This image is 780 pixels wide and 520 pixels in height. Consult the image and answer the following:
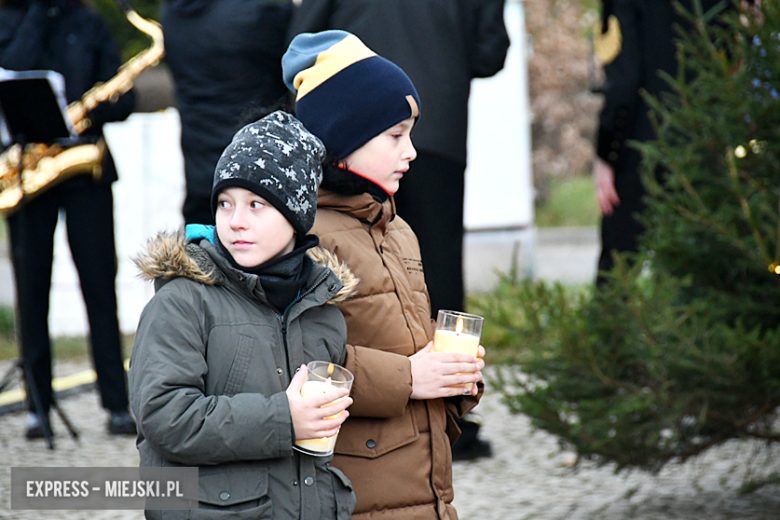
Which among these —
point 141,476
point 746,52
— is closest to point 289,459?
point 141,476

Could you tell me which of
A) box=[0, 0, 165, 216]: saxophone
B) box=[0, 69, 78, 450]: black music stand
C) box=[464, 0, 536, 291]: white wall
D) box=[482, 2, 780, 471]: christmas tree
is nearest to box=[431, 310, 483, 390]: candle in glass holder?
box=[482, 2, 780, 471]: christmas tree

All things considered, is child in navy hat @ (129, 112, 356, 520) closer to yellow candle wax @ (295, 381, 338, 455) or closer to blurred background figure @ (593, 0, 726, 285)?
yellow candle wax @ (295, 381, 338, 455)

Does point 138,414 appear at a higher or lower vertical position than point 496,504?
higher

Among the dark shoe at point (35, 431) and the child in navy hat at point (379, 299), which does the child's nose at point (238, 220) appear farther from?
the dark shoe at point (35, 431)

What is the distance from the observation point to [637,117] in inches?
186

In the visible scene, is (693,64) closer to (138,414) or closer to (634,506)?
(634,506)

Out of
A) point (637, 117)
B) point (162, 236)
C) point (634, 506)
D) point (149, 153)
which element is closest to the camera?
point (162, 236)

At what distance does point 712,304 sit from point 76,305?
7402 mm

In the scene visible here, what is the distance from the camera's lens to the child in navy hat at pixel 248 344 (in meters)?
1.76

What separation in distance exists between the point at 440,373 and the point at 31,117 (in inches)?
135

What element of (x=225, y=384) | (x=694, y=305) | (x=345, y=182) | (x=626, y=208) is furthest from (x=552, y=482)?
(x=225, y=384)

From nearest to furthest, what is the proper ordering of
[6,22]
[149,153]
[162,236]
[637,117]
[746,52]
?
1. [162,236]
2. [746,52]
3. [637,117]
4. [6,22]
5. [149,153]

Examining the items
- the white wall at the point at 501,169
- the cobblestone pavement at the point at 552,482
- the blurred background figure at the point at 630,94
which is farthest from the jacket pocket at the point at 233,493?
the white wall at the point at 501,169

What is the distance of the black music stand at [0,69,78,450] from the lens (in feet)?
15.3
